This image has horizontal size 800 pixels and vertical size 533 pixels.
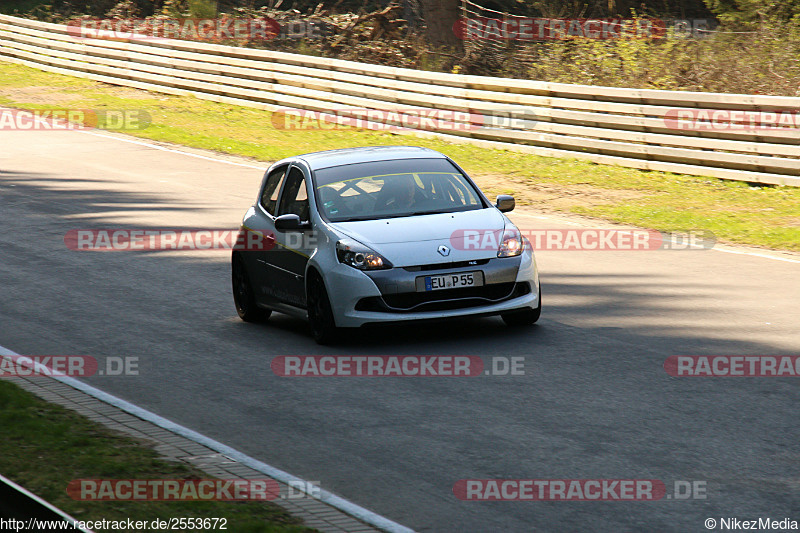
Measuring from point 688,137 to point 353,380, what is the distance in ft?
37.9

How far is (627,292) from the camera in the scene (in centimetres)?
1159

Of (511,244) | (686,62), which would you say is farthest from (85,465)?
(686,62)

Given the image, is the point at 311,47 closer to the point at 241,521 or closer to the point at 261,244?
the point at 261,244

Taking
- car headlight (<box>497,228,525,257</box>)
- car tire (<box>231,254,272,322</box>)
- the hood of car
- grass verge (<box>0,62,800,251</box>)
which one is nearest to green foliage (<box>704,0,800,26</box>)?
grass verge (<box>0,62,800,251</box>)

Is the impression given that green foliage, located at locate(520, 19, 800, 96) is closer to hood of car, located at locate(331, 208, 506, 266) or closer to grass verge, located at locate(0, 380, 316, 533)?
hood of car, located at locate(331, 208, 506, 266)

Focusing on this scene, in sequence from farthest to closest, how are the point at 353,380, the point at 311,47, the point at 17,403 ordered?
the point at 311,47
the point at 353,380
the point at 17,403

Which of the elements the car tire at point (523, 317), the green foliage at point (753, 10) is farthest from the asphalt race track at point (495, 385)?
the green foliage at point (753, 10)

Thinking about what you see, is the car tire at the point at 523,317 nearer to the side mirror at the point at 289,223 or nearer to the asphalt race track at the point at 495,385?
the asphalt race track at the point at 495,385

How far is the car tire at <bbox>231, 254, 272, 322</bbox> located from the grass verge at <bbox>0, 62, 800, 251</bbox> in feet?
21.5

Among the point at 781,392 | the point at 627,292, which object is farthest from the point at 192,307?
the point at 781,392

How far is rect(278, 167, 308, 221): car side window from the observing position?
1059cm

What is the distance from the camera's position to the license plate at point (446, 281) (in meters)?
9.27

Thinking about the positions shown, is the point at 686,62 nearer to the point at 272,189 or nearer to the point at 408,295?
the point at 272,189

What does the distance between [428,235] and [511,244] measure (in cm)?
75
